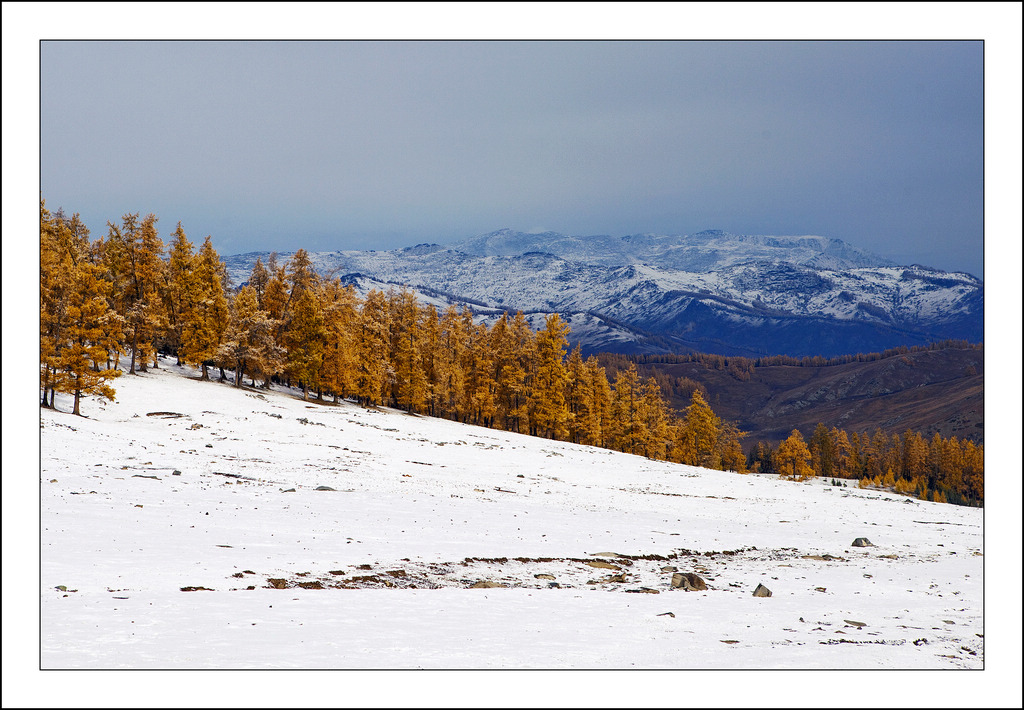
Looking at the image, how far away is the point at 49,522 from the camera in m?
15.8

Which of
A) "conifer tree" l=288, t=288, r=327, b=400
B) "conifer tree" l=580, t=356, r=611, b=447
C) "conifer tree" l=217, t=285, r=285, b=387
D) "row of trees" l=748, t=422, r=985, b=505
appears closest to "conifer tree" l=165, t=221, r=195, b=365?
"conifer tree" l=217, t=285, r=285, b=387

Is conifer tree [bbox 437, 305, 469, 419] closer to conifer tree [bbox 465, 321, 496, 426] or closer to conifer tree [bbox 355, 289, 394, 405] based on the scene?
conifer tree [bbox 465, 321, 496, 426]

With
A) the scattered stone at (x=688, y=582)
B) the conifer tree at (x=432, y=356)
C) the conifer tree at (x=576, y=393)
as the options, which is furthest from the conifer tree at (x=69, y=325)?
the conifer tree at (x=576, y=393)

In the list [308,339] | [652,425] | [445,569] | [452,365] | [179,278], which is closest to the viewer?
[445,569]

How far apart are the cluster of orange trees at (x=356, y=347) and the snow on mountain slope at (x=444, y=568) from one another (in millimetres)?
25987

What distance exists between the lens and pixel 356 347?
63.1m

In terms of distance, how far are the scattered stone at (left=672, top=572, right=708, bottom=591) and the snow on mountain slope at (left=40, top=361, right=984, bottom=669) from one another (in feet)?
1.43

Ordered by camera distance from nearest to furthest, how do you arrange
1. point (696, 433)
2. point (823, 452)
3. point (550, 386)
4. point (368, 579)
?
point (368, 579), point (550, 386), point (696, 433), point (823, 452)

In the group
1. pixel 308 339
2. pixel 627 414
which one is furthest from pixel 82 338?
pixel 627 414

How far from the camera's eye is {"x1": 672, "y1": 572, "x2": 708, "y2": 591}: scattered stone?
49.9ft

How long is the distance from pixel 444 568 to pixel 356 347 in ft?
161

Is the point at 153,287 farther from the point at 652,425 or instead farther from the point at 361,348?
the point at 652,425

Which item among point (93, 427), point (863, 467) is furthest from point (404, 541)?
point (863, 467)

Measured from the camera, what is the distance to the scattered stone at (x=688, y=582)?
1522cm
